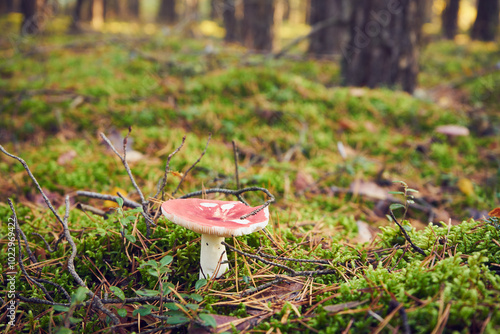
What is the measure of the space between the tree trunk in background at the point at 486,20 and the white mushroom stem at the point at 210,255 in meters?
14.3

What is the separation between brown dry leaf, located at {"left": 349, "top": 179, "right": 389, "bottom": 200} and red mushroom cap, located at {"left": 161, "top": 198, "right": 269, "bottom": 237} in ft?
5.83

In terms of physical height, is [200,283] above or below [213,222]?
below

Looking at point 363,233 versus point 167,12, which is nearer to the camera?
point 363,233

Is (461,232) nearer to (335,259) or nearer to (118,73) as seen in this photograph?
(335,259)

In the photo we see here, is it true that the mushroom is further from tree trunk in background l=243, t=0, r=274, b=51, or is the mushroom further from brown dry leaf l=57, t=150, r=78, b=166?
tree trunk in background l=243, t=0, r=274, b=51

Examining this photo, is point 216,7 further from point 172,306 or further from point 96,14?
point 172,306

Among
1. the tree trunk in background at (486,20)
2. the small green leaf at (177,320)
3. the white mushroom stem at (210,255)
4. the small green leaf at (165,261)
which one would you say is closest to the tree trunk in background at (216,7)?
the tree trunk in background at (486,20)

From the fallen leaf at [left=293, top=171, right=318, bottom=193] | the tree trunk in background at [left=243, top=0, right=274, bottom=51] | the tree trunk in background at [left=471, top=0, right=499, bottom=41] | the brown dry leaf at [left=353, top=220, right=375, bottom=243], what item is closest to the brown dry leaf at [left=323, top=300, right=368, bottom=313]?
the brown dry leaf at [left=353, top=220, right=375, bottom=243]

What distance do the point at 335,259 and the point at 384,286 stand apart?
0.39 metres

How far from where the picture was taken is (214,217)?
159 centimetres

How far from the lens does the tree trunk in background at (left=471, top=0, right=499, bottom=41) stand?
11891mm

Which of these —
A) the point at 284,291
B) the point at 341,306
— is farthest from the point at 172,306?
the point at 341,306

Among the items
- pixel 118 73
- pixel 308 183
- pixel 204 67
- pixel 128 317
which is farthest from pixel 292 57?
pixel 128 317

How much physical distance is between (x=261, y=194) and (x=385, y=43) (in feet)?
12.5
